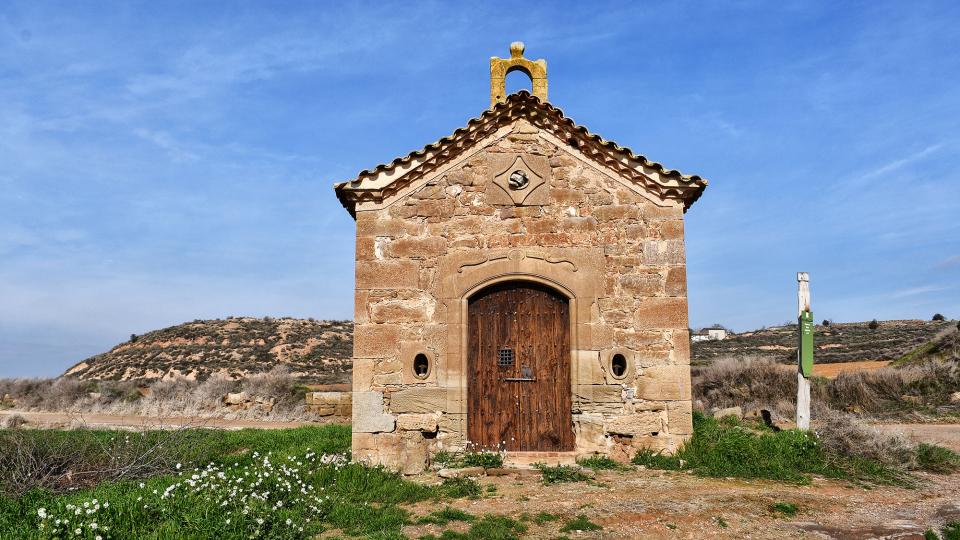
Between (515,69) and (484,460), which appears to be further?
(515,69)

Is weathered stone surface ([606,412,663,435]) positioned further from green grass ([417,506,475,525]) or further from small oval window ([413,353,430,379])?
green grass ([417,506,475,525])

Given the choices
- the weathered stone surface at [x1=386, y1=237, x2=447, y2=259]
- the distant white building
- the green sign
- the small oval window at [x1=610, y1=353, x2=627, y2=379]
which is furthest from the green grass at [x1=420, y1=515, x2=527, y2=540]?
the distant white building

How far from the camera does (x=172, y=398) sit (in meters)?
21.5

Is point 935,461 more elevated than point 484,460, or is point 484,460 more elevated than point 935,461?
point 484,460

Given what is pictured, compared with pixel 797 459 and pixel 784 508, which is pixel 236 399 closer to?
pixel 797 459

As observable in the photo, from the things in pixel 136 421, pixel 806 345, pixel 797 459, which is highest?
pixel 806 345

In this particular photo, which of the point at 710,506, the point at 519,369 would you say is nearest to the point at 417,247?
the point at 519,369

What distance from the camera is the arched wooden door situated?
891cm

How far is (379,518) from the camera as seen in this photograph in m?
6.35

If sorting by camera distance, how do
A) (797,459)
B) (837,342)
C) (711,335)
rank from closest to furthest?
1. (797,459)
2. (837,342)
3. (711,335)

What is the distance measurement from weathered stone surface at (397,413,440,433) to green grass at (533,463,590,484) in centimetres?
167

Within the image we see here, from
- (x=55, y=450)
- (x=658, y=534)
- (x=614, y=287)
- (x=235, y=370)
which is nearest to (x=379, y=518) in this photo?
(x=658, y=534)

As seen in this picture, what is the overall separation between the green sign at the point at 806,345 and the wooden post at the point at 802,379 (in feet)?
0.15

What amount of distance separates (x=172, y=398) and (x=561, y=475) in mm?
18098
